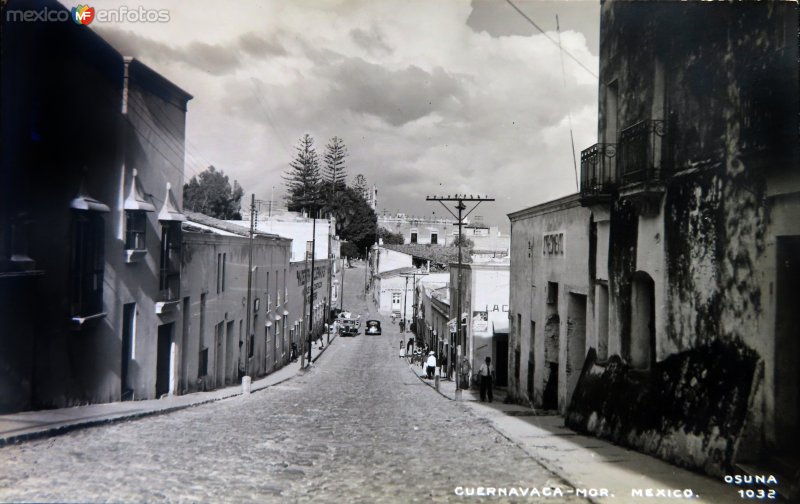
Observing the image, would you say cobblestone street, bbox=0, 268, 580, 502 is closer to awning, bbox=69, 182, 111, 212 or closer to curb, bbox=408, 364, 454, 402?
awning, bbox=69, 182, 111, 212

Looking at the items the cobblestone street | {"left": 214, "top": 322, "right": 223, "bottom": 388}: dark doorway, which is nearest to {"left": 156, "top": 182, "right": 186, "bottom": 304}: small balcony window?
the cobblestone street

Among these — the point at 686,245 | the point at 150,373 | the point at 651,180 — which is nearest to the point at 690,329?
the point at 686,245

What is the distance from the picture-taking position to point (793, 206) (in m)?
5.95

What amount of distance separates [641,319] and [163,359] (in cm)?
1015

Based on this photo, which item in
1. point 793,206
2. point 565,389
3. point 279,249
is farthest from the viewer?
point 279,249

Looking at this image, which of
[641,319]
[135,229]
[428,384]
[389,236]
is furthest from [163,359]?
[389,236]

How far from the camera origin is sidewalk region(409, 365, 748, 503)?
595 cm

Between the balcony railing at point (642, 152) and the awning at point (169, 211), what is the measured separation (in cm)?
866

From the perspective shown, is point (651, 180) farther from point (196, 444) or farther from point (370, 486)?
point (196, 444)

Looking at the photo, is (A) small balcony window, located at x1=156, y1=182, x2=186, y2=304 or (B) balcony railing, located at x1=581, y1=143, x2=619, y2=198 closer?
(B) balcony railing, located at x1=581, y1=143, x2=619, y2=198

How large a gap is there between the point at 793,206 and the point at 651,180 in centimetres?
277

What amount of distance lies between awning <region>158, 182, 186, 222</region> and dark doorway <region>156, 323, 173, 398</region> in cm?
236

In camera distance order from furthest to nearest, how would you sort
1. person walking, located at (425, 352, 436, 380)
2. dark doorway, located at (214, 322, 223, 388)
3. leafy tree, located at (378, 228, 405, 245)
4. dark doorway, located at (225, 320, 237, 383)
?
1. leafy tree, located at (378, 228, 405, 245)
2. person walking, located at (425, 352, 436, 380)
3. dark doorway, located at (225, 320, 237, 383)
4. dark doorway, located at (214, 322, 223, 388)

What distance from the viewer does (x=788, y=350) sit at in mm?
6066
